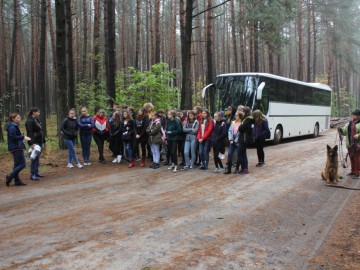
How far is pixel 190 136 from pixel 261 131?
2.31 meters

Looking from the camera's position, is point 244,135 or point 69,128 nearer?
point 244,135

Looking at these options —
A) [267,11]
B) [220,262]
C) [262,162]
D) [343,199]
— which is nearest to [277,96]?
[267,11]

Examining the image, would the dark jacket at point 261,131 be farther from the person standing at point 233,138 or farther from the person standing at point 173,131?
the person standing at point 173,131

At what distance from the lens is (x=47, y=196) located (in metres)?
7.91

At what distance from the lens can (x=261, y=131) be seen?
11.6m

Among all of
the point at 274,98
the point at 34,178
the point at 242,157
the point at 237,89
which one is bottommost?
the point at 34,178

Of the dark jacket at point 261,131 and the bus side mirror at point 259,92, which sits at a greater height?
the bus side mirror at point 259,92

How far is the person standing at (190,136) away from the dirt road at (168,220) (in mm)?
1036

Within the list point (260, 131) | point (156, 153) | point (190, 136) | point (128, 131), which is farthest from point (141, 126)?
point (260, 131)

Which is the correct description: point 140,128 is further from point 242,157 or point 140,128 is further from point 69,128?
point 242,157

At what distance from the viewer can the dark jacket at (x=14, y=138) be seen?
880 cm

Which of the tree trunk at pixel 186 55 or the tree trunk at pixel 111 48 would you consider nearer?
the tree trunk at pixel 111 48

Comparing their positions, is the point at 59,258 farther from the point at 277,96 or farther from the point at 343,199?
the point at 277,96

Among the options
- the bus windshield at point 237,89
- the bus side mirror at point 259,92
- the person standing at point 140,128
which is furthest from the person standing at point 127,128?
the bus windshield at point 237,89
